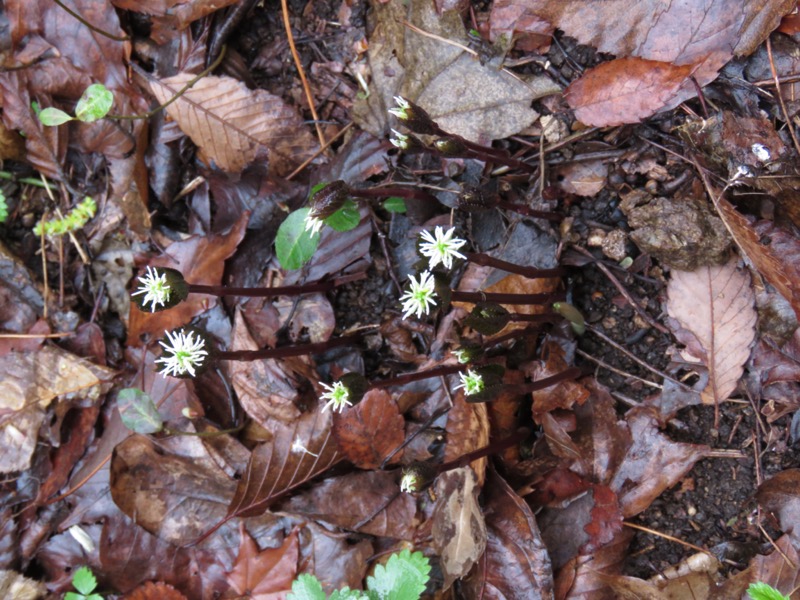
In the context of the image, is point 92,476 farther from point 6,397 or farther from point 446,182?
point 446,182

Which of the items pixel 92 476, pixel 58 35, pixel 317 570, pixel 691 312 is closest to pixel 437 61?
pixel 691 312

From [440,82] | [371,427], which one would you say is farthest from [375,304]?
[440,82]

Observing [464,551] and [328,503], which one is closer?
[464,551]

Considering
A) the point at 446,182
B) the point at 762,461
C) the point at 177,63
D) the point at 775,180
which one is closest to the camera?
the point at 775,180

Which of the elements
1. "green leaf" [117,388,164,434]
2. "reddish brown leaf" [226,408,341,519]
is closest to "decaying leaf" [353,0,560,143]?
"reddish brown leaf" [226,408,341,519]

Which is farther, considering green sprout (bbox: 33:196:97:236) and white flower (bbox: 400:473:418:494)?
green sprout (bbox: 33:196:97:236)

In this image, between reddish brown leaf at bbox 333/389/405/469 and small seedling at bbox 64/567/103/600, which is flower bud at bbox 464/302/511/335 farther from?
small seedling at bbox 64/567/103/600

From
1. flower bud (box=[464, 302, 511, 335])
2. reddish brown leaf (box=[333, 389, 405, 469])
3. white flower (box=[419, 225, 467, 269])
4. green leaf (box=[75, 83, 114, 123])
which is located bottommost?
reddish brown leaf (box=[333, 389, 405, 469])

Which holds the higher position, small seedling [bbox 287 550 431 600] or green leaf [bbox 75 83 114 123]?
green leaf [bbox 75 83 114 123]

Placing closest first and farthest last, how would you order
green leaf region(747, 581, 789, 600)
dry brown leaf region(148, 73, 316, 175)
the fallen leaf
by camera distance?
green leaf region(747, 581, 789, 600) → the fallen leaf → dry brown leaf region(148, 73, 316, 175)
